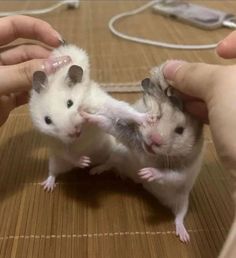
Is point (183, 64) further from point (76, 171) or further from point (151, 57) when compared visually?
point (151, 57)

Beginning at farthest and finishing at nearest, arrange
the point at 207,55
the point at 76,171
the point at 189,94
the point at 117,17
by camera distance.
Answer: the point at 117,17
the point at 207,55
the point at 76,171
the point at 189,94

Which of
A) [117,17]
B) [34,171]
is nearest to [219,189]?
[34,171]

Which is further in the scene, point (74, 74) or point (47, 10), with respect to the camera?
point (47, 10)

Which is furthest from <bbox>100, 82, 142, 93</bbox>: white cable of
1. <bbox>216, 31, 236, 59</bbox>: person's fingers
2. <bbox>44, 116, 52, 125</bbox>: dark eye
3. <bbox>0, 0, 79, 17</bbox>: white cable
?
<bbox>0, 0, 79, 17</bbox>: white cable

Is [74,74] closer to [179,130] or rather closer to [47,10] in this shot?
[179,130]

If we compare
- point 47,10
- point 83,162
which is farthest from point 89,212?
point 47,10

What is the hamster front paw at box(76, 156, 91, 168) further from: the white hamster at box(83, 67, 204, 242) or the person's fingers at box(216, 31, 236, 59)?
the person's fingers at box(216, 31, 236, 59)
